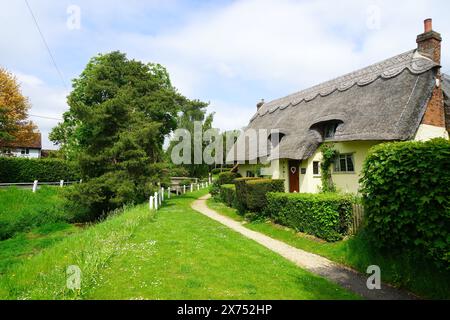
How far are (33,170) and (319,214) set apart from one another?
28.4m

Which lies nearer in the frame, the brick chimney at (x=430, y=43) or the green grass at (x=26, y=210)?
the brick chimney at (x=430, y=43)

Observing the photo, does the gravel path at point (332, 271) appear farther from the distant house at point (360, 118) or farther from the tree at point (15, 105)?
the tree at point (15, 105)

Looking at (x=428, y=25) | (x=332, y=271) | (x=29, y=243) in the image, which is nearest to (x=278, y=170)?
(x=428, y=25)

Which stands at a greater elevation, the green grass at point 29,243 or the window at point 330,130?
the window at point 330,130

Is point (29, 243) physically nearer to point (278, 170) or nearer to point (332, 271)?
point (332, 271)

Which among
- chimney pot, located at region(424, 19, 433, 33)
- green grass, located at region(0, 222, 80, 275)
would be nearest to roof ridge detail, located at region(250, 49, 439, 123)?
chimney pot, located at region(424, 19, 433, 33)

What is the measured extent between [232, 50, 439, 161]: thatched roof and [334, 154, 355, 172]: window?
1.38 m

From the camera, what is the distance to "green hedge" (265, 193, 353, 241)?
422 inches

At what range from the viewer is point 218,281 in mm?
6668

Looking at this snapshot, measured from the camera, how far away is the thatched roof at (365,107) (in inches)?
620

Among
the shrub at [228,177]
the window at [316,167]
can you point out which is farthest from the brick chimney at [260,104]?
the window at [316,167]

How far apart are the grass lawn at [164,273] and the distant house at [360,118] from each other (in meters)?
10.0

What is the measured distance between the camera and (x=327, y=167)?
19109mm
